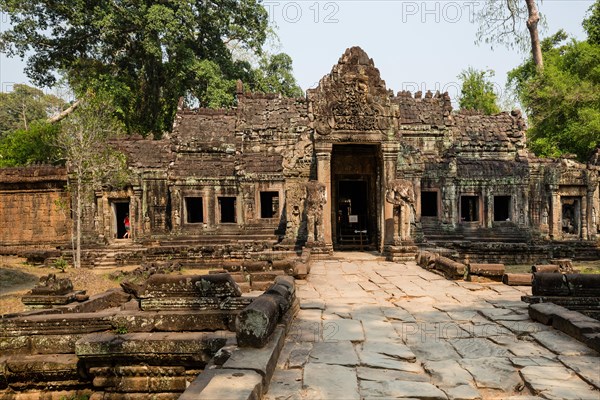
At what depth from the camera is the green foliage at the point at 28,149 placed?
2319cm

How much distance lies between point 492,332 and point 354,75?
8.76 metres

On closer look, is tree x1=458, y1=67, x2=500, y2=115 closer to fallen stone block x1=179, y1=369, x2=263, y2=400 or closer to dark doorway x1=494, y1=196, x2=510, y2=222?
dark doorway x1=494, y1=196, x2=510, y2=222

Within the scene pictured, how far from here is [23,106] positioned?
145 ft

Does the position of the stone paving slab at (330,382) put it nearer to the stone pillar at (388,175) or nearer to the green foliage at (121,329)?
the green foliage at (121,329)

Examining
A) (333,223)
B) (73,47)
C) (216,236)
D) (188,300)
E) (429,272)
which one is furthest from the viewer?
(73,47)

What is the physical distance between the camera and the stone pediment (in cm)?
1193

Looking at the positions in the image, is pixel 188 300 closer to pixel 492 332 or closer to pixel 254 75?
pixel 492 332

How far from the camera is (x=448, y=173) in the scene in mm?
18984

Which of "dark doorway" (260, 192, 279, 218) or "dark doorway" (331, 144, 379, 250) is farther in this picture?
"dark doorway" (260, 192, 279, 218)

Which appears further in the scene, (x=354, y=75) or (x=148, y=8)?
(x=148, y=8)

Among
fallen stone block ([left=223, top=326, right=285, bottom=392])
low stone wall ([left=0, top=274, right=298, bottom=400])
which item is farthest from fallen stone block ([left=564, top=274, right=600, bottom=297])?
fallen stone block ([left=223, top=326, right=285, bottom=392])

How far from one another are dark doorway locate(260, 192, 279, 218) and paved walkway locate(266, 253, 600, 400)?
11840 mm

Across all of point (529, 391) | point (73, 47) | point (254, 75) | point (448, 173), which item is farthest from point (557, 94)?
point (73, 47)

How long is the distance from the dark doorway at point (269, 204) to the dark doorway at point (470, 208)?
878 cm
